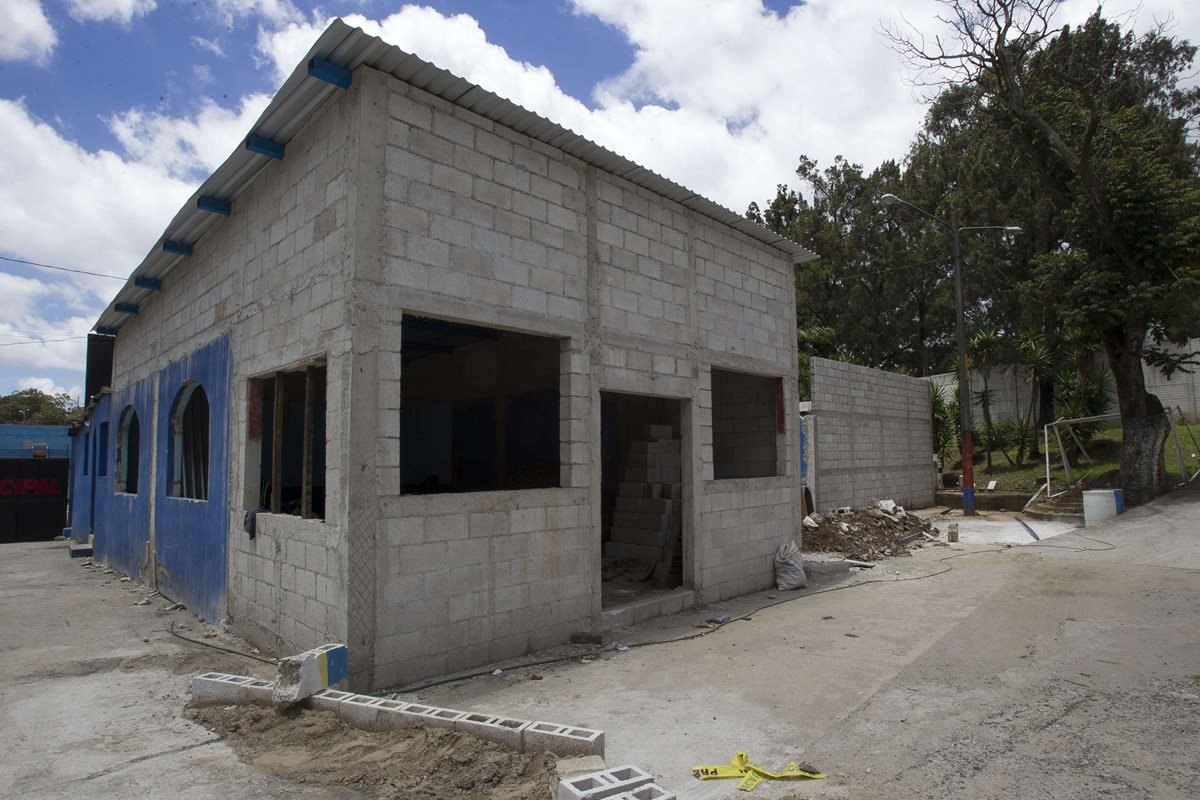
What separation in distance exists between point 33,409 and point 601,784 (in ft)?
203

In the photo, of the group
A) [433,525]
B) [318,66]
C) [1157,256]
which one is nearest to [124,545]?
[433,525]

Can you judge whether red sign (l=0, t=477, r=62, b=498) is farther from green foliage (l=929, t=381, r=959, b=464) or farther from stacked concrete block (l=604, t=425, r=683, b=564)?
green foliage (l=929, t=381, r=959, b=464)

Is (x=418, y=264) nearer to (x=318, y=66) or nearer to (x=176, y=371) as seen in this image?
Answer: (x=318, y=66)

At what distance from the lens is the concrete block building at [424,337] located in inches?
240

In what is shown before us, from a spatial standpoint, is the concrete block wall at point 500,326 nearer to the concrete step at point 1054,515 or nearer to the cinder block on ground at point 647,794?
the cinder block on ground at point 647,794

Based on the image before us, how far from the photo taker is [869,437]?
19234 millimetres

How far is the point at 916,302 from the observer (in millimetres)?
36938

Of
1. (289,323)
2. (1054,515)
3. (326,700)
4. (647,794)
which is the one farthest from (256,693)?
(1054,515)

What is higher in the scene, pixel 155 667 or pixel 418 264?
pixel 418 264

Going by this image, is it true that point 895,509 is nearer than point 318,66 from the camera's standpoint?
No

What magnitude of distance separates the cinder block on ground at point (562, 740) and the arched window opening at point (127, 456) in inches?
522

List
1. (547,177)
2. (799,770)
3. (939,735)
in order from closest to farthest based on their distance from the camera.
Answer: (799,770) → (939,735) → (547,177)

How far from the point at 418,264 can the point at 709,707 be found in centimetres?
443

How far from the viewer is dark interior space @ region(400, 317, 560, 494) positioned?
42.5 feet
